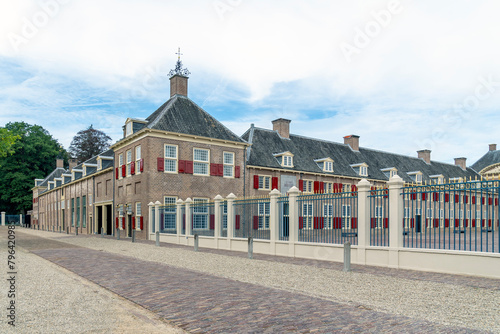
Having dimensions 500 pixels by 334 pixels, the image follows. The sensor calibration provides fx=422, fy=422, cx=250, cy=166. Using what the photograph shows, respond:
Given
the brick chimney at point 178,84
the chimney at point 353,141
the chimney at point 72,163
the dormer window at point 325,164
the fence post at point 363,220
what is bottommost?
the fence post at point 363,220

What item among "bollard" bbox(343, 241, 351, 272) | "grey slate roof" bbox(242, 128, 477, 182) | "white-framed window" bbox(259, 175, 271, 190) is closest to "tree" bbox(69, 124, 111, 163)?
"grey slate roof" bbox(242, 128, 477, 182)

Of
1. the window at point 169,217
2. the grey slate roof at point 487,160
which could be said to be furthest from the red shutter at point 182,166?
the grey slate roof at point 487,160

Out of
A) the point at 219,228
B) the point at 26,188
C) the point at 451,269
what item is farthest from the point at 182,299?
the point at 26,188

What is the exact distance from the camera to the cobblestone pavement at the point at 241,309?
207 inches

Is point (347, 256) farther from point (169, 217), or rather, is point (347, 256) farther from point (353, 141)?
point (353, 141)

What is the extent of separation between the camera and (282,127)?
1527 inches

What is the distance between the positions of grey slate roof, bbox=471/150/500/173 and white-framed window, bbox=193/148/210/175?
47396mm

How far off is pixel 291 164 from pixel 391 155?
18.1 m

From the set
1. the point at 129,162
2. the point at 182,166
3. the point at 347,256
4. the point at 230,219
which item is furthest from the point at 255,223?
the point at 129,162

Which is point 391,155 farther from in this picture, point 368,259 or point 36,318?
point 36,318

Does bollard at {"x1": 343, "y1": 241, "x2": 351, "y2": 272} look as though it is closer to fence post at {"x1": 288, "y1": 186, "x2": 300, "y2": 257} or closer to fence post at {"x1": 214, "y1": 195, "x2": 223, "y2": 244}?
fence post at {"x1": 288, "y1": 186, "x2": 300, "y2": 257}

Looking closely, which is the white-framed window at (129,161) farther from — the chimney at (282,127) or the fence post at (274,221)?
the fence post at (274,221)

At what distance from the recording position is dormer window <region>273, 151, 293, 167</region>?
3510 centimetres

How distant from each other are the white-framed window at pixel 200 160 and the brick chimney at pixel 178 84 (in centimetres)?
514
